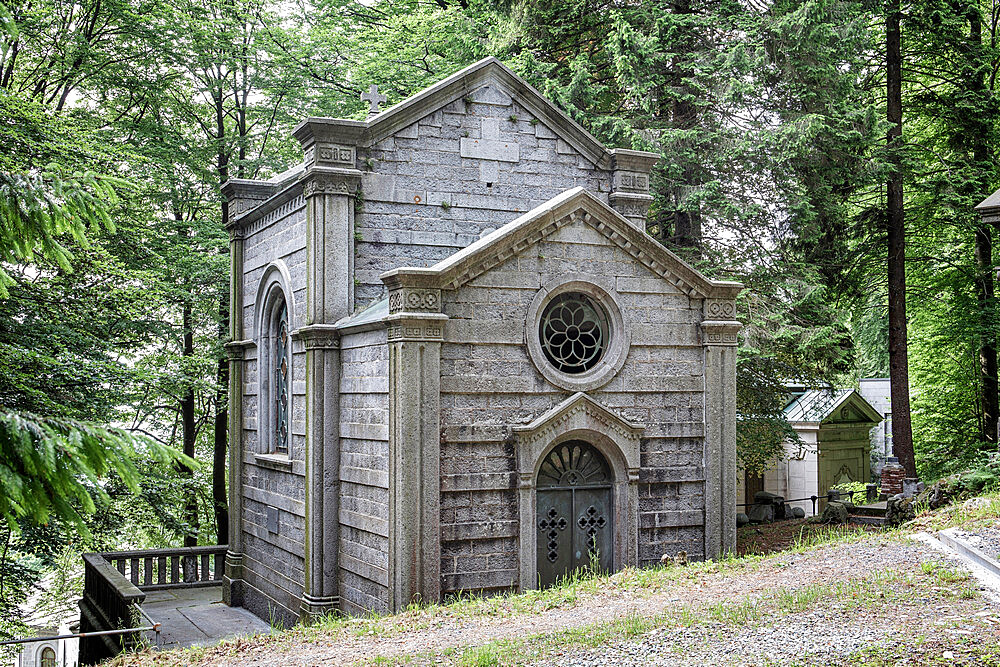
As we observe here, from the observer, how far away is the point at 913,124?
1038 inches

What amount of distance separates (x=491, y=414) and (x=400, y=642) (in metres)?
3.51

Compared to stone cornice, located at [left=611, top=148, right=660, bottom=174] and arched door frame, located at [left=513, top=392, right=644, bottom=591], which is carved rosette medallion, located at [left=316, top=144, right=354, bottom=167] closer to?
stone cornice, located at [left=611, top=148, right=660, bottom=174]

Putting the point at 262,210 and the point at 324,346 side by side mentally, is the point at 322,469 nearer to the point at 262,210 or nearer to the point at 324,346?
the point at 324,346

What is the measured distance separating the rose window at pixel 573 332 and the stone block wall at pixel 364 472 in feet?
7.20

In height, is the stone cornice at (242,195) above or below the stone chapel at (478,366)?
above

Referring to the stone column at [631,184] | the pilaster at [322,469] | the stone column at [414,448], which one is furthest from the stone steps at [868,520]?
the pilaster at [322,469]

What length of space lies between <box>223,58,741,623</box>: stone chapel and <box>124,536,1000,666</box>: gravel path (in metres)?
1.76

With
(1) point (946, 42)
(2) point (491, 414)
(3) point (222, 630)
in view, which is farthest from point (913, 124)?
(3) point (222, 630)

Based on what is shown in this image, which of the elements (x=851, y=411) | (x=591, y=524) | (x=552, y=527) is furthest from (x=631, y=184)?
(x=851, y=411)

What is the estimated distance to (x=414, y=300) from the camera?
11.2m

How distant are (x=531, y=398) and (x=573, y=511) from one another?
1664 millimetres

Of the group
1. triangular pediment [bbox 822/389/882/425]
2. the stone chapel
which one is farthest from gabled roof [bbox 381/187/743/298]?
triangular pediment [bbox 822/389/882/425]

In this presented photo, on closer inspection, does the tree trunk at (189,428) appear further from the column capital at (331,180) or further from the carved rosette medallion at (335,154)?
the carved rosette medallion at (335,154)

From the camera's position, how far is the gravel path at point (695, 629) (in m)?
7.23
